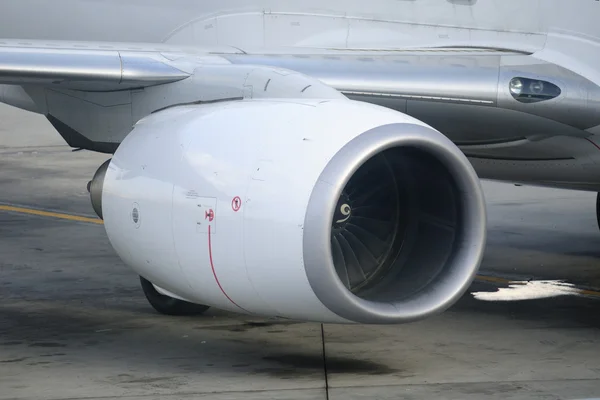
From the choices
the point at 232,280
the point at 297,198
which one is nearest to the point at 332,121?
the point at 297,198

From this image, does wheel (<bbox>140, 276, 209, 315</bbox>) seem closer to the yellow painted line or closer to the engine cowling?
the engine cowling

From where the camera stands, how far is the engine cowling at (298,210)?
21.3 feet

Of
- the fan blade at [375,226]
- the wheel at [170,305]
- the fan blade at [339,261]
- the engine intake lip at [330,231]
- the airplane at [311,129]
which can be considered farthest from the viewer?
the wheel at [170,305]

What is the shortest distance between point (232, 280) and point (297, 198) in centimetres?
64

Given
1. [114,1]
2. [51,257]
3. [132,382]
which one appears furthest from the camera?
[51,257]

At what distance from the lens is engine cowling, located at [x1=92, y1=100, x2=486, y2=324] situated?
649cm

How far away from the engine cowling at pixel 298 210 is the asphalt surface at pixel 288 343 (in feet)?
1.96

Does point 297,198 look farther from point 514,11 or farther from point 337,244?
point 514,11

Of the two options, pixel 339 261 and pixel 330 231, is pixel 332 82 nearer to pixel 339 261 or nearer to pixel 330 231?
pixel 339 261

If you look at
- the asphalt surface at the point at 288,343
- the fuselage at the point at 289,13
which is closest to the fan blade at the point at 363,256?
the asphalt surface at the point at 288,343

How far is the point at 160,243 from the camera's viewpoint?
23.7 ft

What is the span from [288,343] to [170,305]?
133 centimetres

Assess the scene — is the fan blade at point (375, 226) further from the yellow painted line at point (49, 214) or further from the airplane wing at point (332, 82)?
the yellow painted line at point (49, 214)

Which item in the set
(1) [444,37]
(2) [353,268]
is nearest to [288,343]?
(2) [353,268]
